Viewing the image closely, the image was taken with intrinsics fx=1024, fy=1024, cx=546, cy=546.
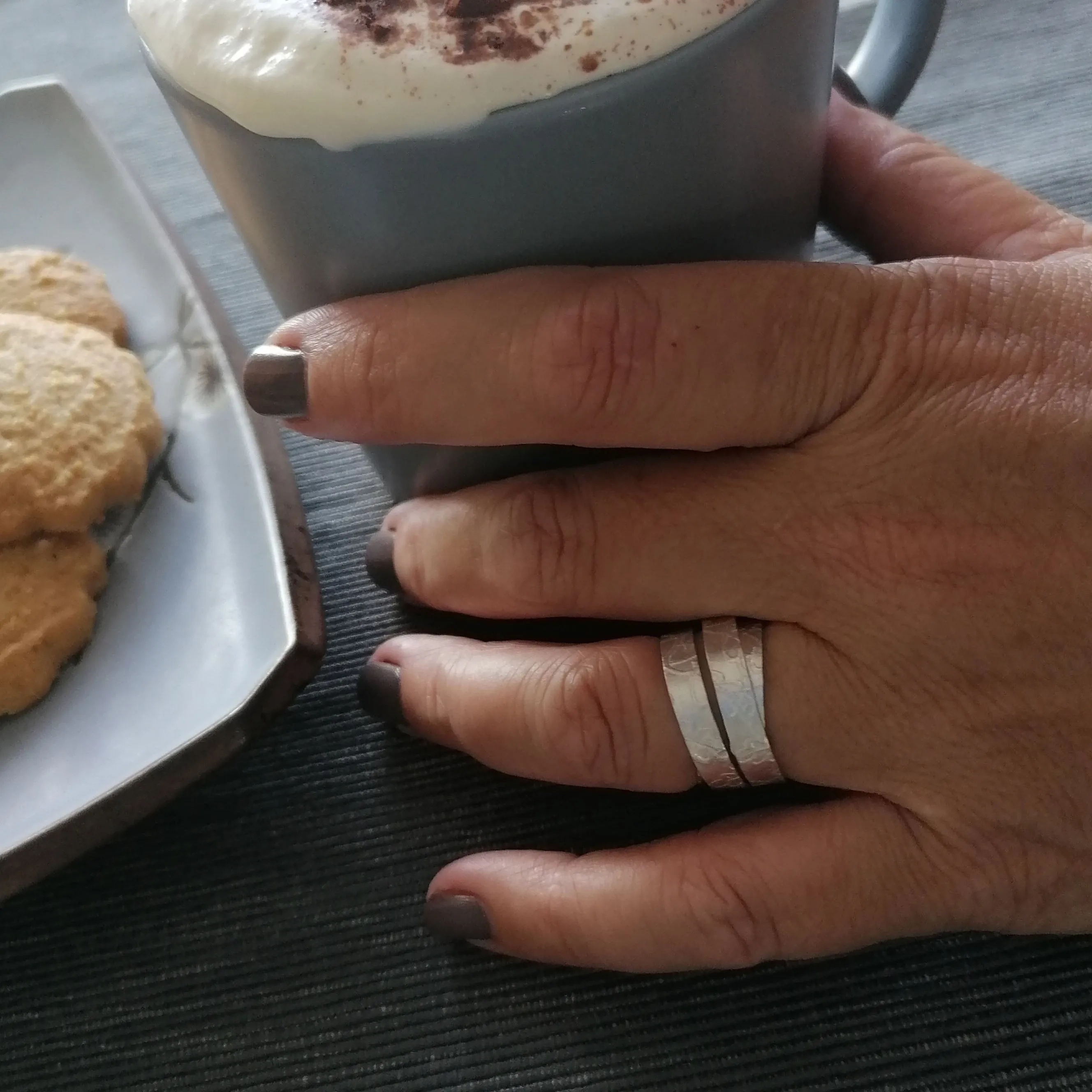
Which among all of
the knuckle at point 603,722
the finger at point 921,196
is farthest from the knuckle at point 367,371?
the finger at point 921,196

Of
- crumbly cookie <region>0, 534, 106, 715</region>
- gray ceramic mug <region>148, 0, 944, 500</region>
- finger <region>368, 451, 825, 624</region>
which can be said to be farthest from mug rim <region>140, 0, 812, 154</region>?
crumbly cookie <region>0, 534, 106, 715</region>

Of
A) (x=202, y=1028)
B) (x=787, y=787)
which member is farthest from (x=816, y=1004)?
(x=202, y=1028)

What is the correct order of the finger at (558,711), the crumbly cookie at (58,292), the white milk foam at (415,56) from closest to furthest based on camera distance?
the white milk foam at (415,56)
the finger at (558,711)
the crumbly cookie at (58,292)

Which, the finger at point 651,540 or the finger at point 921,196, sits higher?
the finger at point 921,196

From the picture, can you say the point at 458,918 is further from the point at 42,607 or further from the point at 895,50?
the point at 895,50

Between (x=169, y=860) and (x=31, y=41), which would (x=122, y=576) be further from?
(x=31, y=41)

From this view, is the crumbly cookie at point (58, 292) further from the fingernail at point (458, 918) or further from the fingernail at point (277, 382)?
the fingernail at point (458, 918)

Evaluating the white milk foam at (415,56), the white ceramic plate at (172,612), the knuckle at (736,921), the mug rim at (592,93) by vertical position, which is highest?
the white milk foam at (415,56)
